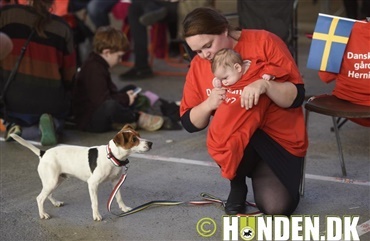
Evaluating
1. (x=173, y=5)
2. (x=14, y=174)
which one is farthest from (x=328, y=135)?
(x=173, y=5)

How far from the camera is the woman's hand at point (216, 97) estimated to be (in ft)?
12.9

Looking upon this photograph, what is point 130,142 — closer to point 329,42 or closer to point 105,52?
point 329,42

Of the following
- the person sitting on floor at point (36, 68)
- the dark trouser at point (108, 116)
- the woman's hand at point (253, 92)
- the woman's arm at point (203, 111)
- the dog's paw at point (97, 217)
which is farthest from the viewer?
the dark trouser at point (108, 116)

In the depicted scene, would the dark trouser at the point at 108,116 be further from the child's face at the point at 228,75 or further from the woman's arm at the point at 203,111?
the child's face at the point at 228,75

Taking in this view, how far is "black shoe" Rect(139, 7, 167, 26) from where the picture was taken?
8.48m

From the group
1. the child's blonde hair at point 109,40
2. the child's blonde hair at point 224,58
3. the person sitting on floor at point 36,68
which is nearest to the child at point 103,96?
the child's blonde hair at point 109,40

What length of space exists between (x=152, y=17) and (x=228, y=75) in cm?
473

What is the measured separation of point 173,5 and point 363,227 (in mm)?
5310

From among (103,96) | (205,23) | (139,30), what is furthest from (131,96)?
(205,23)

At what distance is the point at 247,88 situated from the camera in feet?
12.6

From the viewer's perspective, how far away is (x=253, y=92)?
12.6ft

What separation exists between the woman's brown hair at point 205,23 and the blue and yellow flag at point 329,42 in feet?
3.43

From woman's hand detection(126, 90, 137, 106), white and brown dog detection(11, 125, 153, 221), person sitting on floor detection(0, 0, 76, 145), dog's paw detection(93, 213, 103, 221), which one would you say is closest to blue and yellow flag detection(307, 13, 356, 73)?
white and brown dog detection(11, 125, 153, 221)

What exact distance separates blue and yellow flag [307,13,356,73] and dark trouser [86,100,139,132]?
1889 millimetres
